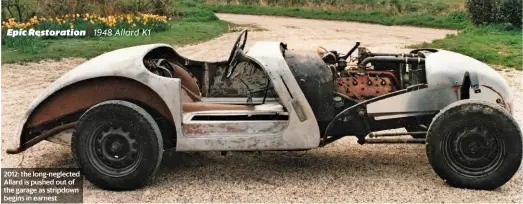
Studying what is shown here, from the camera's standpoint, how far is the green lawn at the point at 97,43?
15.0 m

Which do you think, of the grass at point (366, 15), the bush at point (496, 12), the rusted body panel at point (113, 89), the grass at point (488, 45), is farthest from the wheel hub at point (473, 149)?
the grass at point (366, 15)

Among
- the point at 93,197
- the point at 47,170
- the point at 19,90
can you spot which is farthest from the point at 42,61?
the point at 93,197

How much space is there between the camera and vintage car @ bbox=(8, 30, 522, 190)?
652 centimetres

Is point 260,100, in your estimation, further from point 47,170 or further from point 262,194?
point 47,170

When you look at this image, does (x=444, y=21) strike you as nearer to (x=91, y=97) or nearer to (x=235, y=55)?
(x=235, y=55)

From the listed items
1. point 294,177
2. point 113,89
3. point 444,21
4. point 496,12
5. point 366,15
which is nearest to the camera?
point 113,89

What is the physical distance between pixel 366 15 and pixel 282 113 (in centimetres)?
2239

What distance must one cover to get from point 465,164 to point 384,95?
3.25ft

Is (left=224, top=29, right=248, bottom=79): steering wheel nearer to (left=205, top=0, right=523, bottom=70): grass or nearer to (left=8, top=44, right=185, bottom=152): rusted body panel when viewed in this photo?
Result: (left=8, top=44, right=185, bottom=152): rusted body panel

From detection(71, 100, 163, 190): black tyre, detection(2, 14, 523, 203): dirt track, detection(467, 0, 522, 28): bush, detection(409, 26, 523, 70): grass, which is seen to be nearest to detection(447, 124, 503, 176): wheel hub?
detection(2, 14, 523, 203): dirt track

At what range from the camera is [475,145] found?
6.54 m

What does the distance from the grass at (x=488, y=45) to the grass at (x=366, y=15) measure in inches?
143

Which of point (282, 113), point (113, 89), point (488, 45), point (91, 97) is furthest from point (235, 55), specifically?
point (488, 45)

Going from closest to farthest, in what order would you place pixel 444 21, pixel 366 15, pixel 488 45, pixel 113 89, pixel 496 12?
pixel 113 89 < pixel 488 45 < pixel 496 12 < pixel 444 21 < pixel 366 15
